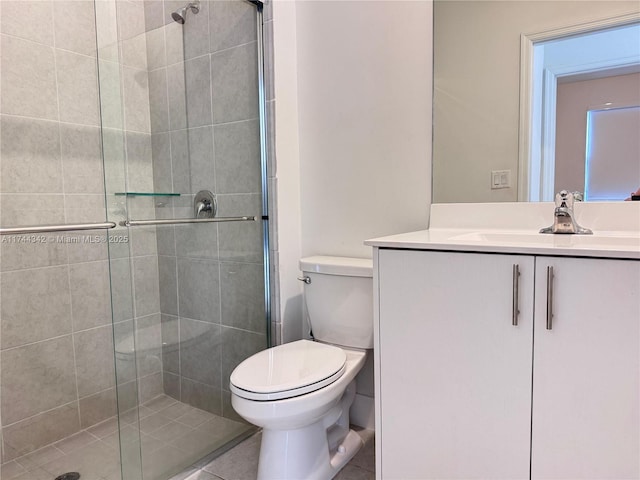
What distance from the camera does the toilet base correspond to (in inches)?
54.5

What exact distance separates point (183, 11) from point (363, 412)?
6.13 feet

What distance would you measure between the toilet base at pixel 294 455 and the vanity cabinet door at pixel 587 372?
687 millimetres

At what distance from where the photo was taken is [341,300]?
64.1 inches

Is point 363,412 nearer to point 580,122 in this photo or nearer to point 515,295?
point 515,295

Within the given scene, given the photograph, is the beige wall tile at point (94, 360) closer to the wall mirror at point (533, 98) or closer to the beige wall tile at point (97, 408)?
the beige wall tile at point (97, 408)

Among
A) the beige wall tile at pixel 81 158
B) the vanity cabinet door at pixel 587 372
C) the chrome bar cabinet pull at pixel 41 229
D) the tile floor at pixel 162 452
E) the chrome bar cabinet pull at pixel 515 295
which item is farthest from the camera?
the beige wall tile at pixel 81 158

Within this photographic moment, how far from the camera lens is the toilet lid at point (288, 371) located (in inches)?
49.6

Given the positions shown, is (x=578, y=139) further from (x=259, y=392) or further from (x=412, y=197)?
(x=259, y=392)

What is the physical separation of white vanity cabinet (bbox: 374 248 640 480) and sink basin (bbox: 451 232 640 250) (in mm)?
92

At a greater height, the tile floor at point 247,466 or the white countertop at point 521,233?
the white countertop at point 521,233

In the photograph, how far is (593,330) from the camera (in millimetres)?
968

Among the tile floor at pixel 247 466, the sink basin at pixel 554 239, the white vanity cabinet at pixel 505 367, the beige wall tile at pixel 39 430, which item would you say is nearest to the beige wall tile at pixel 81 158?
the beige wall tile at pixel 39 430

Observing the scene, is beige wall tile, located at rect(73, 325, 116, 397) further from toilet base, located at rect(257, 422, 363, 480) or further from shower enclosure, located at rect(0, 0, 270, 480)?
toilet base, located at rect(257, 422, 363, 480)

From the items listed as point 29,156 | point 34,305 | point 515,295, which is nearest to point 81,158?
point 29,156
